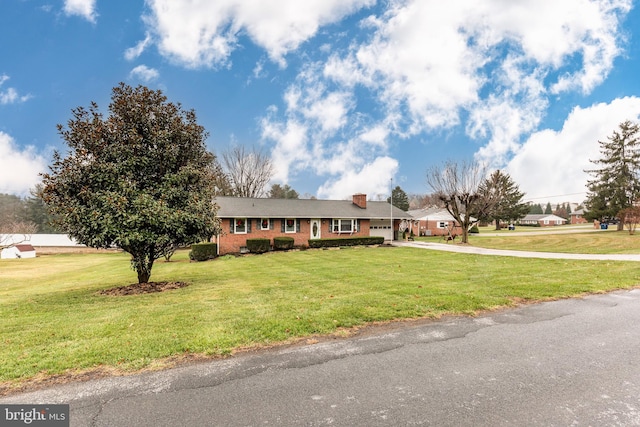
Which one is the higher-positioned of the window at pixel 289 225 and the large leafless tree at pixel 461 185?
the large leafless tree at pixel 461 185

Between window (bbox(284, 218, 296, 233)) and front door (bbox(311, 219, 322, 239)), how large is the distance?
175cm

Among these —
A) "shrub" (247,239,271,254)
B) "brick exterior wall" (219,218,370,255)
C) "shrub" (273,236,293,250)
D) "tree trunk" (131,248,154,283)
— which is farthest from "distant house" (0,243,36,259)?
"tree trunk" (131,248,154,283)

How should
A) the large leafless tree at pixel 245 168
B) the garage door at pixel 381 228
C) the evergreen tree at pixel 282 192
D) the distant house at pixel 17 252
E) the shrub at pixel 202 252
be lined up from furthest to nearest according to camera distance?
the evergreen tree at pixel 282 192 < the large leafless tree at pixel 245 168 < the distant house at pixel 17 252 < the garage door at pixel 381 228 < the shrub at pixel 202 252

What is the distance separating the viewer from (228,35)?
19188 millimetres

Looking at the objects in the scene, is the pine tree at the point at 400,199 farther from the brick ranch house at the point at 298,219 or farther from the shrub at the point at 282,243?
the shrub at the point at 282,243

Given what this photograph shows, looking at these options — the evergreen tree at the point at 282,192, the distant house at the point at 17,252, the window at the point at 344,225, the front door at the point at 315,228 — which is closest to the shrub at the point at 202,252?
the front door at the point at 315,228

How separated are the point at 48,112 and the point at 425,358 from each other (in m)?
33.1

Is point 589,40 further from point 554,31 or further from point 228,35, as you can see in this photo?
point 228,35

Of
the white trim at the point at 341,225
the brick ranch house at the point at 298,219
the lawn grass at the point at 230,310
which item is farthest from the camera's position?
the white trim at the point at 341,225

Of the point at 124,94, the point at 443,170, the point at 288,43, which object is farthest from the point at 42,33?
the point at 443,170

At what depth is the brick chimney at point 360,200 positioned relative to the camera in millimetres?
32188

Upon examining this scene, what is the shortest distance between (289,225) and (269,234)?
6.42 feet

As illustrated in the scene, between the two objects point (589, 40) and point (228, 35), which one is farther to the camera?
point (228, 35)

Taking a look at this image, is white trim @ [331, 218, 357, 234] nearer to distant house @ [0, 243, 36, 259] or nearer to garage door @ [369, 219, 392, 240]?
garage door @ [369, 219, 392, 240]
